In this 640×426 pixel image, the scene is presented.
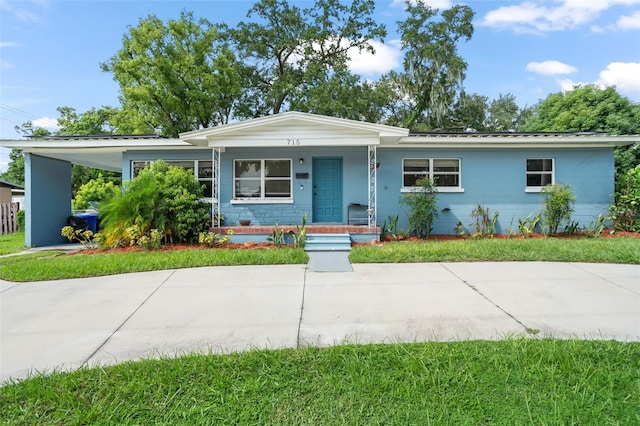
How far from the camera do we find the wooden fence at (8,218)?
15023mm

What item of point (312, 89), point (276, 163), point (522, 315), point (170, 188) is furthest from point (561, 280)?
point (312, 89)

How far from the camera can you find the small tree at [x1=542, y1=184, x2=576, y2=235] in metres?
9.68

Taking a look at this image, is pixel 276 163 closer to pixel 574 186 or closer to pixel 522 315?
pixel 522 315

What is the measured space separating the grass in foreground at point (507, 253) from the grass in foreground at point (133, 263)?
1.87 meters

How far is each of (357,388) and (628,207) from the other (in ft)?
41.0

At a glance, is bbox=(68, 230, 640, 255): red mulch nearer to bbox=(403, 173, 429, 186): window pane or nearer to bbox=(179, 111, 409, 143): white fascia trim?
bbox=(403, 173, 429, 186): window pane

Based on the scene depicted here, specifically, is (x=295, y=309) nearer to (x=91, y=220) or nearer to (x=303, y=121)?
(x=303, y=121)

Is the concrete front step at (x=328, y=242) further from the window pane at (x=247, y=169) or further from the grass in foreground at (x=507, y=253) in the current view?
the window pane at (x=247, y=169)

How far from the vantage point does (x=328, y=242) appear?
354 inches

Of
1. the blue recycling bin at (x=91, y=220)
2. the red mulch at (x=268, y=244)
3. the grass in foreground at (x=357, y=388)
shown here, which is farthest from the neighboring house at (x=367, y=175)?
the grass in foreground at (x=357, y=388)

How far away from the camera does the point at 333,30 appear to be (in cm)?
2236

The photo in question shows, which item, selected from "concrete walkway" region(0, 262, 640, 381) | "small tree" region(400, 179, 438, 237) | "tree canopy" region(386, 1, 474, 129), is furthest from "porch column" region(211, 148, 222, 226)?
"tree canopy" region(386, 1, 474, 129)


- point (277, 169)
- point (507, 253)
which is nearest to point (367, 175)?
point (277, 169)

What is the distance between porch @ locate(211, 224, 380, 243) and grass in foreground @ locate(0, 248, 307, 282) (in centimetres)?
184
